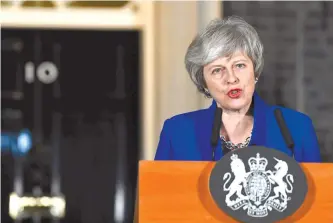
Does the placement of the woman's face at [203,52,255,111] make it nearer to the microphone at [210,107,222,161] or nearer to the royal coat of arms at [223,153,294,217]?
the microphone at [210,107,222,161]

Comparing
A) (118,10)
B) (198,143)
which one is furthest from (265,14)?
(198,143)

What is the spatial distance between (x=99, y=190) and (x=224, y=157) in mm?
3561

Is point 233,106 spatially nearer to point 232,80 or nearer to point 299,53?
point 232,80

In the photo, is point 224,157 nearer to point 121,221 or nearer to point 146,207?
point 146,207

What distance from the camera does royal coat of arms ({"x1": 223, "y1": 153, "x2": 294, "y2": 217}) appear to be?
2020mm

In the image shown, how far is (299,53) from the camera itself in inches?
201

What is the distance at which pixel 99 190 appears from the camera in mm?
5570

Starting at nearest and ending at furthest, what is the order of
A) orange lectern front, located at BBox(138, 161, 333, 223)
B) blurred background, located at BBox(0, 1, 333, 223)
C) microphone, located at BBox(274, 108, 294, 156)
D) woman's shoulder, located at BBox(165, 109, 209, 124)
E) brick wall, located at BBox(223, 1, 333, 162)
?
orange lectern front, located at BBox(138, 161, 333, 223), microphone, located at BBox(274, 108, 294, 156), woman's shoulder, located at BBox(165, 109, 209, 124), brick wall, located at BBox(223, 1, 333, 162), blurred background, located at BBox(0, 1, 333, 223)

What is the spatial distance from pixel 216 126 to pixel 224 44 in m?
0.20

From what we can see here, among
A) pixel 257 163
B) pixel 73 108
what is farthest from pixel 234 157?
pixel 73 108

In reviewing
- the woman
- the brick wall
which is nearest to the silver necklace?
the woman

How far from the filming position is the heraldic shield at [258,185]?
202cm

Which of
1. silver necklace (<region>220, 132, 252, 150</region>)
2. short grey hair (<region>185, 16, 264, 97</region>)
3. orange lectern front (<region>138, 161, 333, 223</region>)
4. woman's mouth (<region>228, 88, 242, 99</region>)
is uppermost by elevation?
short grey hair (<region>185, 16, 264, 97</region>)

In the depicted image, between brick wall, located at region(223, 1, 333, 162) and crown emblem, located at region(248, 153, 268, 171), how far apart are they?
3.00 meters
